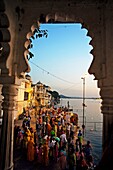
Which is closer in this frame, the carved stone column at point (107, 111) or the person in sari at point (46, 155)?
the carved stone column at point (107, 111)

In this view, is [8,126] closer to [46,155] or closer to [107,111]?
[107,111]

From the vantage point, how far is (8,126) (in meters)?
3.73

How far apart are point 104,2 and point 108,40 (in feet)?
3.16

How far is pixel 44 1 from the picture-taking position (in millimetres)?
3918

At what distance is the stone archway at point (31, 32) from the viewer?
3.47m

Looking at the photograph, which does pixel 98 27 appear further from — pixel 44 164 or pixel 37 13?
pixel 44 164

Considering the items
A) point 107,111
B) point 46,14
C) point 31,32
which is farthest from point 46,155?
point 46,14

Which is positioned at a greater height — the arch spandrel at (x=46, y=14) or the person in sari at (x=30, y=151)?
the arch spandrel at (x=46, y=14)

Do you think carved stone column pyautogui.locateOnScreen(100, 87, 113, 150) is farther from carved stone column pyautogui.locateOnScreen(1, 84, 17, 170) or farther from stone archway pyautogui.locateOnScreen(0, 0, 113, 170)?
carved stone column pyautogui.locateOnScreen(1, 84, 17, 170)

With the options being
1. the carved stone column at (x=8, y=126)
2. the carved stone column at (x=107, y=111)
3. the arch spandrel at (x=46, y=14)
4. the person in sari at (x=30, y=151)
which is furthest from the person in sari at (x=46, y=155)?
the arch spandrel at (x=46, y=14)

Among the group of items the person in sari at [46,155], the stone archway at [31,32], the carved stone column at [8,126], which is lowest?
the person in sari at [46,155]

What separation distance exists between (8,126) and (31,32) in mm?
2307

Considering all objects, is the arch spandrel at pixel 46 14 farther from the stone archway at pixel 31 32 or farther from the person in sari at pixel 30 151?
the person in sari at pixel 30 151

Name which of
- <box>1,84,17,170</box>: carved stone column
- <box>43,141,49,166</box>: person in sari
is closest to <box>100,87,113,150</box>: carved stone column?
<box>1,84,17,170</box>: carved stone column
